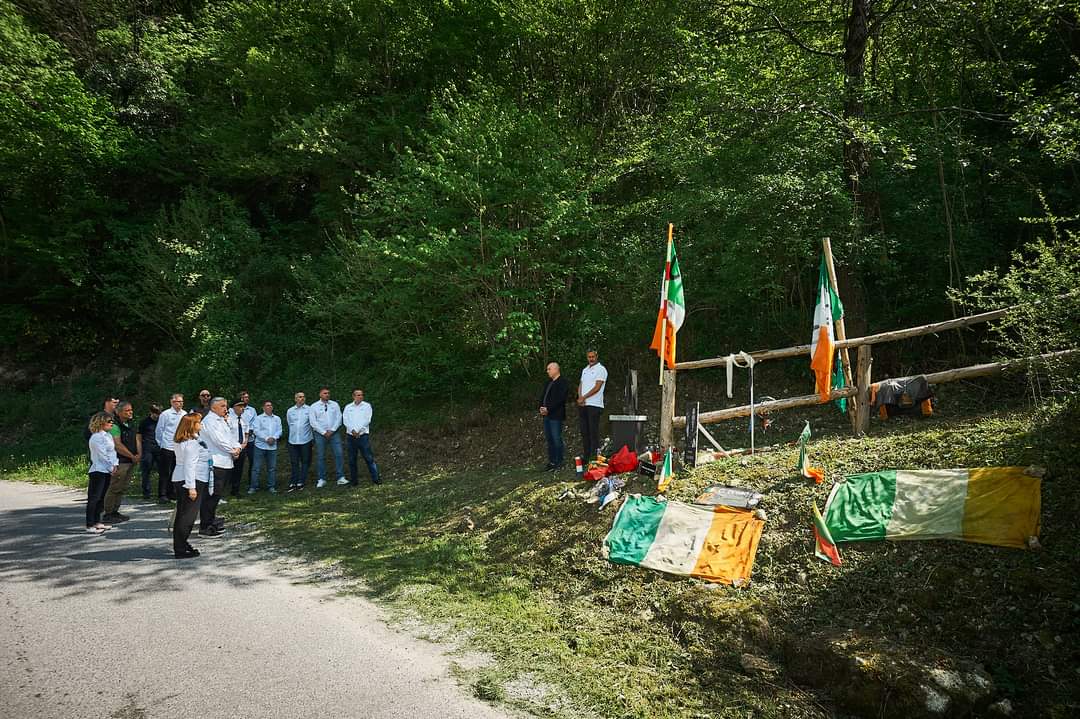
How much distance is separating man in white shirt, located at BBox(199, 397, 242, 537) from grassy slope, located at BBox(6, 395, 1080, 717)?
1.56 m

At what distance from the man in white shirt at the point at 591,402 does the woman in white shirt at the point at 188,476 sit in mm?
5096

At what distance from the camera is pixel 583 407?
10000 millimetres

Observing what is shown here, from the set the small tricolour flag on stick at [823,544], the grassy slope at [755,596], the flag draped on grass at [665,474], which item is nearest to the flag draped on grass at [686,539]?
the grassy slope at [755,596]

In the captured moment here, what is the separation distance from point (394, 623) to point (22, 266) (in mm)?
26720

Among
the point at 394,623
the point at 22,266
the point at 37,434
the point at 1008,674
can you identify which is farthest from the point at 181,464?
the point at 22,266

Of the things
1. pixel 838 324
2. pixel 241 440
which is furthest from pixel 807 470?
pixel 241 440

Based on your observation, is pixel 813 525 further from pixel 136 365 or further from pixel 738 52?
pixel 136 365

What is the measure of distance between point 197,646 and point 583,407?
6.19 meters

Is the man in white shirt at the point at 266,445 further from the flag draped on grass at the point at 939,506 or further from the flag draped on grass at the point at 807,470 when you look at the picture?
the flag draped on grass at the point at 939,506

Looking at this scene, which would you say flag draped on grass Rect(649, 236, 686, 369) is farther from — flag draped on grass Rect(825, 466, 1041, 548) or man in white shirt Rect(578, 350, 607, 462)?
flag draped on grass Rect(825, 466, 1041, 548)

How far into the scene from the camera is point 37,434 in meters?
20.7

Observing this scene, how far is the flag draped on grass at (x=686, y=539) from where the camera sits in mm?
5789

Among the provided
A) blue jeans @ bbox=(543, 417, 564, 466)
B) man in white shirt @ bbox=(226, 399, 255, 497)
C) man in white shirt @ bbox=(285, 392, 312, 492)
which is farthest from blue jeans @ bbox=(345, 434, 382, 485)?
blue jeans @ bbox=(543, 417, 564, 466)

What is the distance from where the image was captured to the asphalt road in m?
4.10
